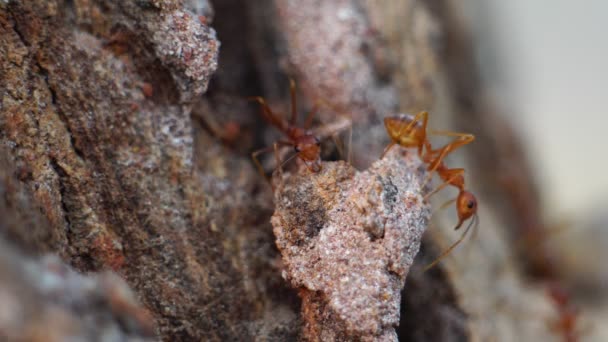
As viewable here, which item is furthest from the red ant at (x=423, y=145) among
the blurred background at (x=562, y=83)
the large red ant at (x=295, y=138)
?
the blurred background at (x=562, y=83)

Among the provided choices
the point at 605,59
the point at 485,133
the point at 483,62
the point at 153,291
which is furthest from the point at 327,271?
the point at 605,59

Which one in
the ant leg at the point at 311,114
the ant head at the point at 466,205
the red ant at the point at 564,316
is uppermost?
the ant leg at the point at 311,114

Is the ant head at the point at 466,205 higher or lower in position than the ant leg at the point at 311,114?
lower

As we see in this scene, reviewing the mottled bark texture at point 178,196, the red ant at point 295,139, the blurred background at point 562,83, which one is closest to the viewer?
the mottled bark texture at point 178,196

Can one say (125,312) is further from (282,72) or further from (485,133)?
(485,133)

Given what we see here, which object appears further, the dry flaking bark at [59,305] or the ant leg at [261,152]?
the ant leg at [261,152]

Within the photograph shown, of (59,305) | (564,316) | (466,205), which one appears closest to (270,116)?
(466,205)

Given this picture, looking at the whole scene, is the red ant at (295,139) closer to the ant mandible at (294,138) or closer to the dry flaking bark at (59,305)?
the ant mandible at (294,138)

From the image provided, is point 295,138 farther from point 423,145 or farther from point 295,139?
point 423,145
